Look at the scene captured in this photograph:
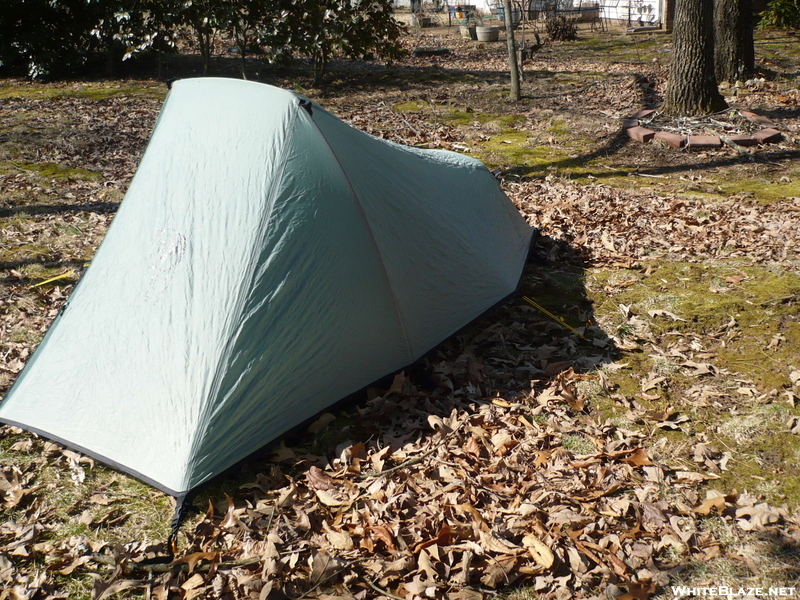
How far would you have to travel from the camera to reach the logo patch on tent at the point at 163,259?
3.78m

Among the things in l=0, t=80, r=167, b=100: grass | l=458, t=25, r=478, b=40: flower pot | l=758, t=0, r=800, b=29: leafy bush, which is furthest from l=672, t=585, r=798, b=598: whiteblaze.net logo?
l=458, t=25, r=478, b=40: flower pot

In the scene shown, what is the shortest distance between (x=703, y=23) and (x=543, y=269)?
5067 millimetres

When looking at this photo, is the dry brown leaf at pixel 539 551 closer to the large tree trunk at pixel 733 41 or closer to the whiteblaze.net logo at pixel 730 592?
the whiteblaze.net logo at pixel 730 592

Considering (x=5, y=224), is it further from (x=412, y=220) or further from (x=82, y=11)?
(x=82, y=11)

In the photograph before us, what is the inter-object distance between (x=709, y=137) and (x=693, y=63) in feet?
3.66

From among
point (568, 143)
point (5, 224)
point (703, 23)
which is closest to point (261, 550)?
point (5, 224)

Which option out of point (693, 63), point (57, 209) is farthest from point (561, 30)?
point (57, 209)

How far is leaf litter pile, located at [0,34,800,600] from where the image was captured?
2979 mm

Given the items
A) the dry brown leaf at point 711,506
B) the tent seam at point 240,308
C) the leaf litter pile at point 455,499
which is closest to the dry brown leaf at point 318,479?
the leaf litter pile at point 455,499

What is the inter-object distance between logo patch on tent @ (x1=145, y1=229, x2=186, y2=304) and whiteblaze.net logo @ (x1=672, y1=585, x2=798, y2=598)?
2934 millimetres

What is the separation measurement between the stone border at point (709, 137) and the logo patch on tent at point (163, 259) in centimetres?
688

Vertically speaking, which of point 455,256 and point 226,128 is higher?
point 226,128

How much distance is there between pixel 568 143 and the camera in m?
9.28

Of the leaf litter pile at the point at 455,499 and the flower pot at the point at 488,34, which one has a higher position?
the flower pot at the point at 488,34
